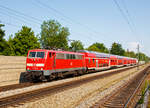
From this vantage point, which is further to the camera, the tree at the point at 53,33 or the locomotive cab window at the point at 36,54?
the tree at the point at 53,33

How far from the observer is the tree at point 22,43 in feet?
148

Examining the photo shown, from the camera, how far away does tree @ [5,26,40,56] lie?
45.2 meters

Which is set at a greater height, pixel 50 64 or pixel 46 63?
pixel 46 63

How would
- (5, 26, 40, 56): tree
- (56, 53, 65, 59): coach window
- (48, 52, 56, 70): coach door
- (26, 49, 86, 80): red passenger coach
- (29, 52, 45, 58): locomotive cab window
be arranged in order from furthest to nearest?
1. (5, 26, 40, 56): tree
2. (56, 53, 65, 59): coach window
3. (48, 52, 56, 70): coach door
4. (29, 52, 45, 58): locomotive cab window
5. (26, 49, 86, 80): red passenger coach

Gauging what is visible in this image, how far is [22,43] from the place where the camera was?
4669 cm

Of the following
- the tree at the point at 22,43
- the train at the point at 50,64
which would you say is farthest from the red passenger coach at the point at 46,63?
the tree at the point at 22,43

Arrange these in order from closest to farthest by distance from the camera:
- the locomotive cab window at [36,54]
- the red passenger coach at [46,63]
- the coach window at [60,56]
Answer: the red passenger coach at [46,63]
the locomotive cab window at [36,54]
the coach window at [60,56]

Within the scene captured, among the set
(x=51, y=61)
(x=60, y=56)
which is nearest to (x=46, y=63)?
(x=51, y=61)

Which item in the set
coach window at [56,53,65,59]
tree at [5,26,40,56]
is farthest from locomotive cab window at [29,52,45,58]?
tree at [5,26,40,56]

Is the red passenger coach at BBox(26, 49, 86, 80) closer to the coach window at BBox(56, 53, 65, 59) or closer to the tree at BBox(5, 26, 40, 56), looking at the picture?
the coach window at BBox(56, 53, 65, 59)

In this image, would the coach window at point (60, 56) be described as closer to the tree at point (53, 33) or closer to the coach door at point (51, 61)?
the coach door at point (51, 61)

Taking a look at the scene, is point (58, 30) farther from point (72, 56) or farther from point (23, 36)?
point (72, 56)

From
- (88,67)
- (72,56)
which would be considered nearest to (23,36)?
(88,67)

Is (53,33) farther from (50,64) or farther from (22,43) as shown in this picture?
(50,64)
